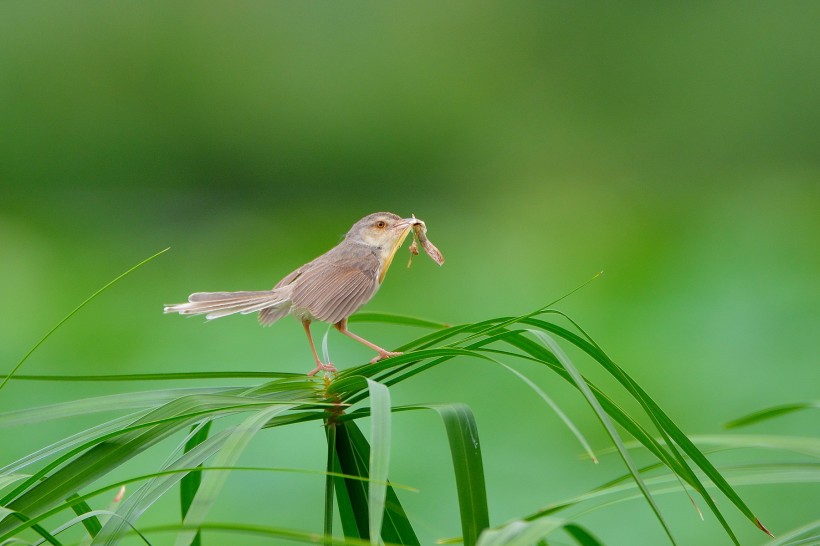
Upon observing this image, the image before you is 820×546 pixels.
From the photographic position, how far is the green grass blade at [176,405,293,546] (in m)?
0.44

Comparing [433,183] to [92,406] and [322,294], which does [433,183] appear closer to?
[322,294]

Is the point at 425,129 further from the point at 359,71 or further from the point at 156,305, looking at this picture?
the point at 156,305

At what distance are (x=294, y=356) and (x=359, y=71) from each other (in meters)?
1.38

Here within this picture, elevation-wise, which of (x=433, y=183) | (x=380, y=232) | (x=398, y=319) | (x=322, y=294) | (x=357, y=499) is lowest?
(x=357, y=499)

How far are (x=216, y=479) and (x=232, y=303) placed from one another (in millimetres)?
498

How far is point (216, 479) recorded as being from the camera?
461mm

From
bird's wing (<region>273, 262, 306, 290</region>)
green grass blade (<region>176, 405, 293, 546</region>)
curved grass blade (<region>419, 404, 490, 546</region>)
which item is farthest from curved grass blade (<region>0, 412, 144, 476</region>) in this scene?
bird's wing (<region>273, 262, 306, 290</region>)

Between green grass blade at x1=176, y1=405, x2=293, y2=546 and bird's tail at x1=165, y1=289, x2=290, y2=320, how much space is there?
39 centimetres

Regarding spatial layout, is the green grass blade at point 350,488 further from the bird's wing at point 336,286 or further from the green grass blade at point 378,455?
the bird's wing at point 336,286

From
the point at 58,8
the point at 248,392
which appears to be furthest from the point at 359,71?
the point at 248,392

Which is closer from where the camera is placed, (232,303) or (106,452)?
(106,452)

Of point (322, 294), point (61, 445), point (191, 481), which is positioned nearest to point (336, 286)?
point (322, 294)

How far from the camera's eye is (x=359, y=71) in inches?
150

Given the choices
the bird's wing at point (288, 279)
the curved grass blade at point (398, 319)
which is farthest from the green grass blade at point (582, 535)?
the bird's wing at point (288, 279)
